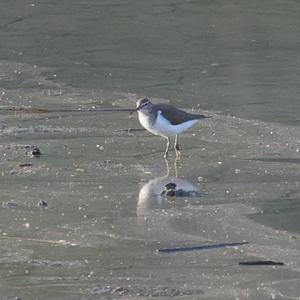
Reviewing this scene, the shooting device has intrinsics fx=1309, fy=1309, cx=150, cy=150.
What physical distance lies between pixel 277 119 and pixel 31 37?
5.71 meters

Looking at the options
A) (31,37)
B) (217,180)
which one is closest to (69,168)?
(217,180)

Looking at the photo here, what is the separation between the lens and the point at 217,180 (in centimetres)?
1036

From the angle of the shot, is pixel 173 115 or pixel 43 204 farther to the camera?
pixel 173 115

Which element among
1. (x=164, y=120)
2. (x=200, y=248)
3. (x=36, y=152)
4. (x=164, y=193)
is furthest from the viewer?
(x=164, y=120)

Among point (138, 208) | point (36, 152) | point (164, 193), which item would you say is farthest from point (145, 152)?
point (138, 208)

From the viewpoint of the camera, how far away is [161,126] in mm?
11523

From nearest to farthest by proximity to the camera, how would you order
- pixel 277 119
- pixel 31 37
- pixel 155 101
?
pixel 277 119 < pixel 155 101 < pixel 31 37

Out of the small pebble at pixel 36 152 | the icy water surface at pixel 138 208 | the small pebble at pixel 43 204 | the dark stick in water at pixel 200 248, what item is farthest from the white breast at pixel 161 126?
the dark stick in water at pixel 200 248

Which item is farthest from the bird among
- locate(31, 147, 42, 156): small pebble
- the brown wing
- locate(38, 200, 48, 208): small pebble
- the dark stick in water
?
the dark stick in water

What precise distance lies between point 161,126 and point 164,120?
0.06 metres

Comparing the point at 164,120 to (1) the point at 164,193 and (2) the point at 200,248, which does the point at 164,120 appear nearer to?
(1) the point at 164,193

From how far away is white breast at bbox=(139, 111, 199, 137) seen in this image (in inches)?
454

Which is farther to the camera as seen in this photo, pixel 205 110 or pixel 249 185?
pixel 205 110

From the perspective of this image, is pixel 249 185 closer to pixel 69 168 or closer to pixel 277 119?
pixel 69 168
